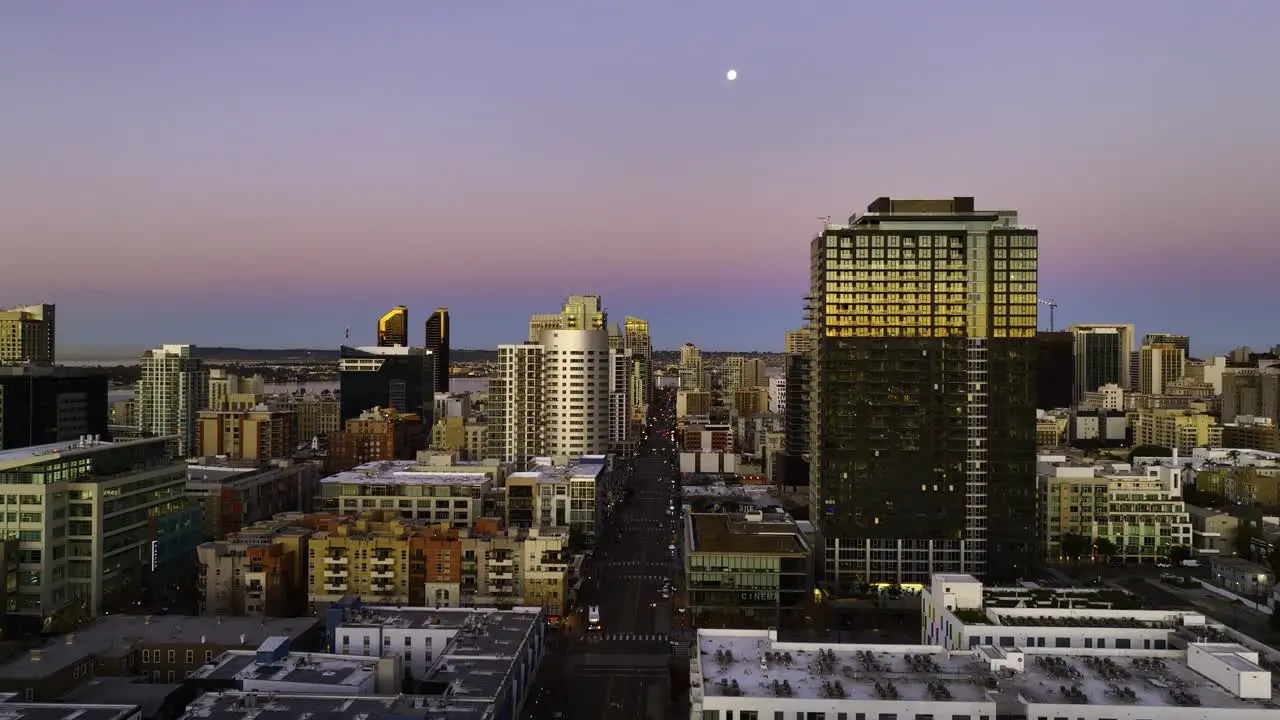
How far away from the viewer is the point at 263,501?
205 feet

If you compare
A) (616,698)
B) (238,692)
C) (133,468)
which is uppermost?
(133,468)

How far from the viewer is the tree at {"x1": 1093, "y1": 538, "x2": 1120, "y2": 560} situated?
175 feet

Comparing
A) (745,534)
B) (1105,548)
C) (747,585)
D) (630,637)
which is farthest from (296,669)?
(1105,548)

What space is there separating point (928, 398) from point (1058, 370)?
109411 mm

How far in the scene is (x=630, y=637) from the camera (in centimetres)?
3972

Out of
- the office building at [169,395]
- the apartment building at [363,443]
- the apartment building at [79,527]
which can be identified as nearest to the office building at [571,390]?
the apartment building at [363,443]

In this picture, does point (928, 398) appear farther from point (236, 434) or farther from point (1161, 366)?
point (1161, 366)

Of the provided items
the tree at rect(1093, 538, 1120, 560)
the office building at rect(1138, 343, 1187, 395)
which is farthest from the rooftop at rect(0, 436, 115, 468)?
the office building at rect(1138, 343, 1187, 395)

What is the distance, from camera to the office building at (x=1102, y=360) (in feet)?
546

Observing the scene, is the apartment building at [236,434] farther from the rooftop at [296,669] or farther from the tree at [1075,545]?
the tree at [1075,545]

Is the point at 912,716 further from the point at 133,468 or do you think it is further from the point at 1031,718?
the point at 133,468

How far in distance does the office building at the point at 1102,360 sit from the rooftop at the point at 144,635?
156270mm

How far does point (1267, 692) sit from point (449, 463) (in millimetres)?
50021

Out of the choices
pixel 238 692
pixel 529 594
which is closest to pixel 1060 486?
pixel 529 594
